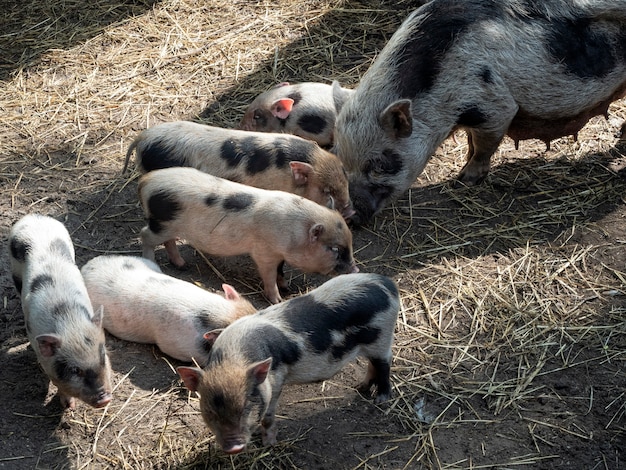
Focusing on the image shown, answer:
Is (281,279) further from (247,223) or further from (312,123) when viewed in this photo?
(312,123)

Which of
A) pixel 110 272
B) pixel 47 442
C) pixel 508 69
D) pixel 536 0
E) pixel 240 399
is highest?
pixel 536 0

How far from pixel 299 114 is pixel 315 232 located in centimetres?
181

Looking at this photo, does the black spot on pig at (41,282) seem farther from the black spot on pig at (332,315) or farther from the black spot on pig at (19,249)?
the black spot on pig at (332,315)

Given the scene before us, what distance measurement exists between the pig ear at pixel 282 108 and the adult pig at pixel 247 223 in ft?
4.13

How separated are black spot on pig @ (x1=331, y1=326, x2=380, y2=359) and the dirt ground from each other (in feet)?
1.58

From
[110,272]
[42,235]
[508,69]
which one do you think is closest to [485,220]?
[508,69]

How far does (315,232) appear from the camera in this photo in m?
5.25

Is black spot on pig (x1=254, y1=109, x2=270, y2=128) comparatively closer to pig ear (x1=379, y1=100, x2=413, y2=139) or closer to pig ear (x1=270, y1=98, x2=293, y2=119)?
pig ear (x1=270, y1=98, x2=293, y2=119)

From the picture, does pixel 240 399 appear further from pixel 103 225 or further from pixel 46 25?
pixel 46 25

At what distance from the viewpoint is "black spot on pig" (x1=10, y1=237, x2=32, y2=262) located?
506cm

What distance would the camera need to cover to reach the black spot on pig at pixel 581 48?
6.17 m

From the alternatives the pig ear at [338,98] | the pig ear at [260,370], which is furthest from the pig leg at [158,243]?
the pig ear at [260,370]

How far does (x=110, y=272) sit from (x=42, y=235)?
469mm

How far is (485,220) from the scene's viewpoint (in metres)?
6.36
